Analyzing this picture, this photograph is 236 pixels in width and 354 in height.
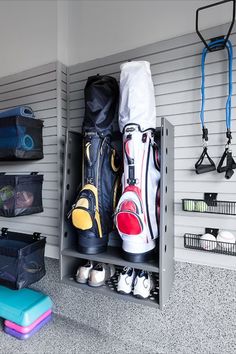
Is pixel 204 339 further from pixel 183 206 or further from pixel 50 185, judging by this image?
pixel 50 185

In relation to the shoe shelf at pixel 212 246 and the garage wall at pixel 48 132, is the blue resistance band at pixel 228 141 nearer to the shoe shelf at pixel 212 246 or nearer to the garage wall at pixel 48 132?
the shoe shelf at pixel 212 246

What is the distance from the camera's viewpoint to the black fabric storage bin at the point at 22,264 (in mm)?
1259

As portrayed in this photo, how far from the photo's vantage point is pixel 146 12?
4.22 ft

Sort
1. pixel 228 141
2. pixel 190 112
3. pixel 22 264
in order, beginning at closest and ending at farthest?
pixel 228 141, pixel 190 112, pixel 22 264

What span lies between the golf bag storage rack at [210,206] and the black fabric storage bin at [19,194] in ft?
2.90

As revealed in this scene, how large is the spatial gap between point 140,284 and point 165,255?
182 mm

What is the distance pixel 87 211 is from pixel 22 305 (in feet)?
2.26

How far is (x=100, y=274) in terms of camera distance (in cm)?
113


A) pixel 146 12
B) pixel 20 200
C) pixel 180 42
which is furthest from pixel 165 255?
pixel 146 12

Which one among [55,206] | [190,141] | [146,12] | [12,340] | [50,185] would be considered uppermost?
[146,12]

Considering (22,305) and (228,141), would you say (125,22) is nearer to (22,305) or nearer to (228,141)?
(228,141)

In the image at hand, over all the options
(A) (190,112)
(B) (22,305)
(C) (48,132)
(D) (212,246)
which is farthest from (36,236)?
(A) (190,112)

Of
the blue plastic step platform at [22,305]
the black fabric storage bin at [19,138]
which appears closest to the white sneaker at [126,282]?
the blue plastic step platform at [22,305]

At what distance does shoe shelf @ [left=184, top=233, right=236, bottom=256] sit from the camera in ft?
3.37
